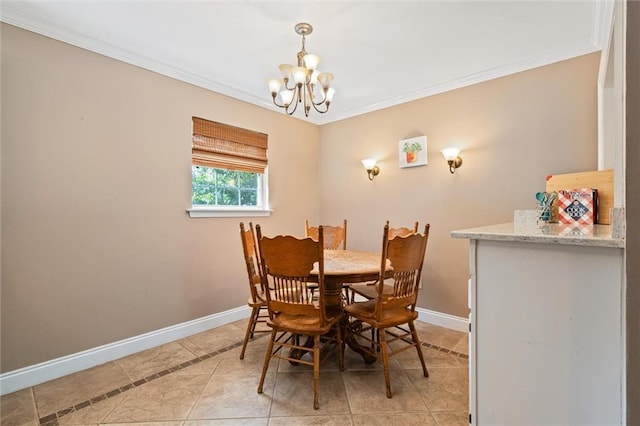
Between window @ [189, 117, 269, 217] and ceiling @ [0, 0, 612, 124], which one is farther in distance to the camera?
window @ [189, 117, 269, 217]

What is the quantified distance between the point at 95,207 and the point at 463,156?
315 centimetres

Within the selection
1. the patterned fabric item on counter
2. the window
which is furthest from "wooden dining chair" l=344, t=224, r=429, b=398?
the window

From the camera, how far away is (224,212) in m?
3.08

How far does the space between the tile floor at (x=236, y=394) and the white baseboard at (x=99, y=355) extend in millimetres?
52

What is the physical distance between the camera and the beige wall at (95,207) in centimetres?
196

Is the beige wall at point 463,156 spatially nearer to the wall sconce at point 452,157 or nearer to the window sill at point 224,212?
the wall sconce at point 452,157

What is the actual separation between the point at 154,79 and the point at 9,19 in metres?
0.87

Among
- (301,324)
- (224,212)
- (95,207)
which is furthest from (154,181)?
(301,324)

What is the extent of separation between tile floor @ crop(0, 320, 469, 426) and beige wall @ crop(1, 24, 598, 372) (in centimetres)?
35

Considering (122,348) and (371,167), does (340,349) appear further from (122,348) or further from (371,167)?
(371,167)

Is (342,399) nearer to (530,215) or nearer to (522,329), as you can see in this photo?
(522,329)

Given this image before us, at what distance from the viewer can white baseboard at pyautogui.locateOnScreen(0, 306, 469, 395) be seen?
1966mm

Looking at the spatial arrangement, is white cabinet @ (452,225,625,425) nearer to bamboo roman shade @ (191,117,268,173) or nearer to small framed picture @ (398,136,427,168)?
small framed picture @ (398,136,427,168)

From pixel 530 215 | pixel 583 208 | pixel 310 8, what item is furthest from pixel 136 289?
pixel 583 208
